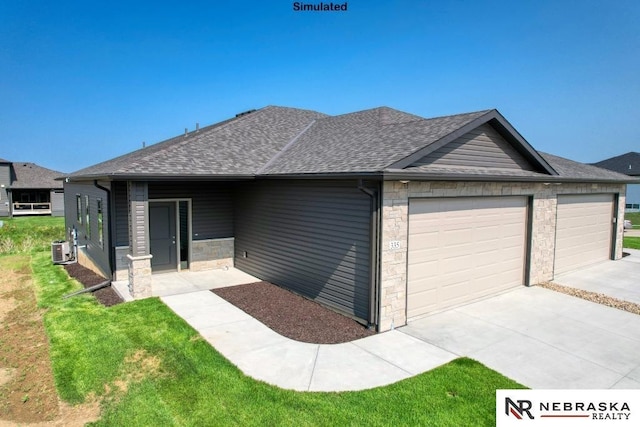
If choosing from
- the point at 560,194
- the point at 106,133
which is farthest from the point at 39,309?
the point at 106,133

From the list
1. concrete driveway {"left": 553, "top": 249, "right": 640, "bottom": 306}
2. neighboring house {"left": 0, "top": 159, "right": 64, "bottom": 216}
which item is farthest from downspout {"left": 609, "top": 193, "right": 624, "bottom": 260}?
neighboring house {"left": 0, "top": 159, "right": 64, "bottom": 216}

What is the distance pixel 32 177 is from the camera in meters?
40.9

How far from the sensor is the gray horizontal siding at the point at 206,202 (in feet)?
39.3

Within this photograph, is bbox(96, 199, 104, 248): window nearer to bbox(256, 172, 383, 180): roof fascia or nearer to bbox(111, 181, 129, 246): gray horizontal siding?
bbox(111, 181, 129, 246): gray horizontal siding

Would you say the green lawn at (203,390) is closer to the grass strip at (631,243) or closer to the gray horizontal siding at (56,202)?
the grass strip at (631,243)

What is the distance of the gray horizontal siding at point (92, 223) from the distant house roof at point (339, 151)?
127cm

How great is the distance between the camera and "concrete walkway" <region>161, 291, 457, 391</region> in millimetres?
5754

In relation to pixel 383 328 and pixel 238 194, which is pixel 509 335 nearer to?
pixel 383 328

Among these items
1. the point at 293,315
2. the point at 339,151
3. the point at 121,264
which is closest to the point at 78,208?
the point at 121,264

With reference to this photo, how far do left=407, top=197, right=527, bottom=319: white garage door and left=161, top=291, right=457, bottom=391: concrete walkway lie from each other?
1.56 m

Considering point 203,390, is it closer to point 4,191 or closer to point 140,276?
point 140,276

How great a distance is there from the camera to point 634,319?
861 centimetres

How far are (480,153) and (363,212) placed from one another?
400cm

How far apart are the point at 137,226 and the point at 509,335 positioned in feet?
27.9
